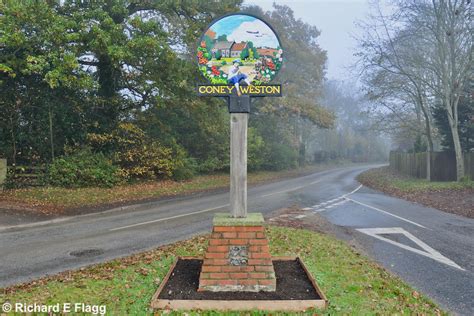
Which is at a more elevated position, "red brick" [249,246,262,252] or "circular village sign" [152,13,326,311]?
"circular village sign" [152,13,326,311]

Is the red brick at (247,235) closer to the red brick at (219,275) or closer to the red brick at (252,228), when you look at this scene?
the red brick at (252,228)

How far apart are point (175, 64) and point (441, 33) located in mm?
15052

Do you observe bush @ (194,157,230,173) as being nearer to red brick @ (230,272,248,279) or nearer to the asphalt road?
the asphalt road

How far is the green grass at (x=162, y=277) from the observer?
515cm

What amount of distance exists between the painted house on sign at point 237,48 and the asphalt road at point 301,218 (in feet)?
15.5

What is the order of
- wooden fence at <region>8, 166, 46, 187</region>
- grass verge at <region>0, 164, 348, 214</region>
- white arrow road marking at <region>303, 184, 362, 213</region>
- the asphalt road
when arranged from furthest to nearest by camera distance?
wooden fence at <region>8, 166, 46, 187</region> < white arrow road marking at <region>303, 184, 362, 213</region> < grass verge at <region>0, 164, 348, 214</region> < the asphalt road

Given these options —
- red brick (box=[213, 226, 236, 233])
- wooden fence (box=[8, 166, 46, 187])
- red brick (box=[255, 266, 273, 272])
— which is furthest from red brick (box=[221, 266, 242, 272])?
wooden fence (box=[8, 166, 46, 187])

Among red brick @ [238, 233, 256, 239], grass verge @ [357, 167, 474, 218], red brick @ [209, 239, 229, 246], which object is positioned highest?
red brick @ [238, 233, 256, 239]

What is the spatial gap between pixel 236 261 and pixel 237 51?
308cm

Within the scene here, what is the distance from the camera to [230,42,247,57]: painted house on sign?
5.77 m

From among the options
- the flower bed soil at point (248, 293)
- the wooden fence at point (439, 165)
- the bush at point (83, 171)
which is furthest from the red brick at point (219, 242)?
the wooden fence at point (439, 165)

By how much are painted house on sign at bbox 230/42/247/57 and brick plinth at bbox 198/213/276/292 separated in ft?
8.11

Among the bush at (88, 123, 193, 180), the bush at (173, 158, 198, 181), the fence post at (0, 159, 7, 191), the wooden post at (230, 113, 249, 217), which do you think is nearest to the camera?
the wooden post at (230, 113, 249, 217)

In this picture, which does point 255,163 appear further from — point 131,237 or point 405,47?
point 131,237
